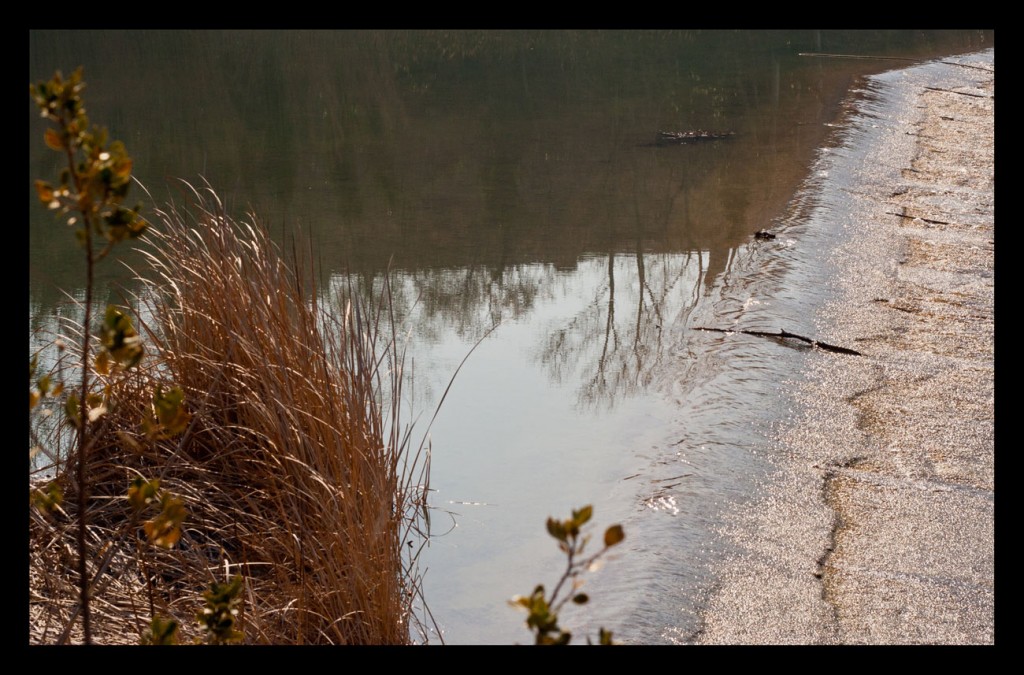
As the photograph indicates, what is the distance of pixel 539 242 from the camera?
660cm

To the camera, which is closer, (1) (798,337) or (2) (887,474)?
(2) (887,474)

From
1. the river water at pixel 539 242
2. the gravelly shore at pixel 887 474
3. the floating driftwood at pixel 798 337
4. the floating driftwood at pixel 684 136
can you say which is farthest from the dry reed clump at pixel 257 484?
the floating driftwood at pixel 684 136

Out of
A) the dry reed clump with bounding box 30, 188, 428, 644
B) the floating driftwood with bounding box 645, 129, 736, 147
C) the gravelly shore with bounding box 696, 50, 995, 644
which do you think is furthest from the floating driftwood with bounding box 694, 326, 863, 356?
the floating driftwood with bounding box 645, 129, 736, 147

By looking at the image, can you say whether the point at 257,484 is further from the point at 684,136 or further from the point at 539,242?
the point at 684,136

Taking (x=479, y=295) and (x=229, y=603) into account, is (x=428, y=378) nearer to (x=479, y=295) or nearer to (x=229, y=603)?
(x=479, y=295)

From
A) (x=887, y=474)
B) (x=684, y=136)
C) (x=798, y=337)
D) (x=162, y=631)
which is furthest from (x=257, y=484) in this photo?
(x=684, y=136)

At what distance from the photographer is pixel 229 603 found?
1714 millimetres

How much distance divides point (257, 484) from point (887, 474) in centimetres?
200

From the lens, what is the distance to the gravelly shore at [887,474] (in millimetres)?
2848
